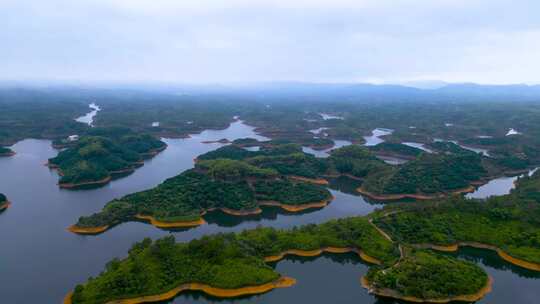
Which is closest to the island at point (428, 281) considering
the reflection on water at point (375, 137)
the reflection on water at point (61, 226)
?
the reflection on water at point (61, 226)

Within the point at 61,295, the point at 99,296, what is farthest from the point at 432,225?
the point at 61,295

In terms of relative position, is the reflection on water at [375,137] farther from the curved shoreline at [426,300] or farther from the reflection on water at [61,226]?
the curved shoreline at [426,300]

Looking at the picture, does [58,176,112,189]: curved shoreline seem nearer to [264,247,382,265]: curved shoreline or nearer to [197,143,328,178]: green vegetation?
[197,143,328,178]: green vegetation

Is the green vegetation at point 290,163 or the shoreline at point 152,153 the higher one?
the green vegetation at point 290,163

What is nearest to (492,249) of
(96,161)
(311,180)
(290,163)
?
(311,180)

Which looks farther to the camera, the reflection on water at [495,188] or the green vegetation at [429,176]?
the reflection on water at [495,188]

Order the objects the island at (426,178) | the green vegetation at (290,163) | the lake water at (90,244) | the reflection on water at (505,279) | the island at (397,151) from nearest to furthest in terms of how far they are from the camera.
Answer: the lake water at (90,244), the reflection on water at (505,279), the island at (426,178), the green vegetation at (290,163), the island at (397,151)

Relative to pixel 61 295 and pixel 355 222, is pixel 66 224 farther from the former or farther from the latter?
pixel 355 222
